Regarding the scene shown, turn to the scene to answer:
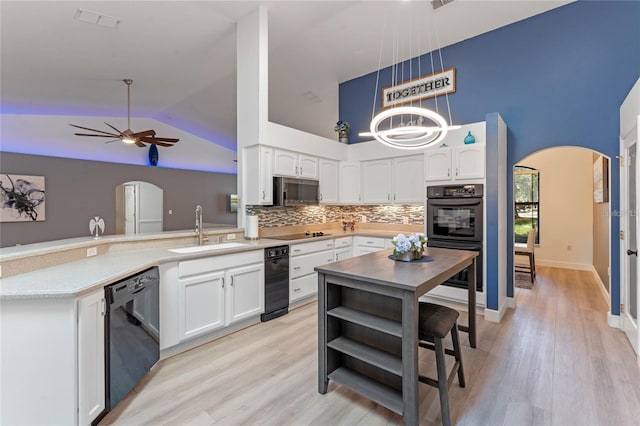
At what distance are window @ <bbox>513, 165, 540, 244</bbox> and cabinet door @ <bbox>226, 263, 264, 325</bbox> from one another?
5769mm

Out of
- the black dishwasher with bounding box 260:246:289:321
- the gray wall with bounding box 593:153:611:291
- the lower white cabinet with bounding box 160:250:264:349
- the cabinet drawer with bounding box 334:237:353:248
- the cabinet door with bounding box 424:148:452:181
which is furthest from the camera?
the cabinet drawer with bounding box 334:237:353:248

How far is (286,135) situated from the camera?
3998 millimetres

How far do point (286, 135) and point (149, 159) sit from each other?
494 centimetres

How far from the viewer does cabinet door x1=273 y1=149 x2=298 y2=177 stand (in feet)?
12.8

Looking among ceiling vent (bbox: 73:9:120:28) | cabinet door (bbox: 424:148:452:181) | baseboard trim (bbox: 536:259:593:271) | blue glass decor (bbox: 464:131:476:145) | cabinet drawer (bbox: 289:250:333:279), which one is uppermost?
ceiling vent (bbox: 73:9:120:28)

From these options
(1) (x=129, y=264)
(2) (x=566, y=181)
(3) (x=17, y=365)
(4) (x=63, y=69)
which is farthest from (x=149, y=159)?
(2) (x=566, y=181)

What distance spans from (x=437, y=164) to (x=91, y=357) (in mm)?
3934

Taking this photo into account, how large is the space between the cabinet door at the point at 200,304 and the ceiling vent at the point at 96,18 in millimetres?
2663

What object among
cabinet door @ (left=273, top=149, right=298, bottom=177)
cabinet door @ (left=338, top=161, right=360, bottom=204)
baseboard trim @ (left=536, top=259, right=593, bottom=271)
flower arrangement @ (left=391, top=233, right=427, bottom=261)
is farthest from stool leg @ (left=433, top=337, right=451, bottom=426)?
baseboard trim @ (left=536, top=259, right=593, bottom=271)

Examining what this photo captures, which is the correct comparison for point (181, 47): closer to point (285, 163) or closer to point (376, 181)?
point (285, 163)

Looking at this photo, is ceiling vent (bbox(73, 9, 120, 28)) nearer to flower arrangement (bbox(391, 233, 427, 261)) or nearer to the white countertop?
the white countertop

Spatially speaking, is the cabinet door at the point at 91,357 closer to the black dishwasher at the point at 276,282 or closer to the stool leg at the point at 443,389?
the black dishwasher at the point at 276,282

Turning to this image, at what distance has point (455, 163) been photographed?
3.79m

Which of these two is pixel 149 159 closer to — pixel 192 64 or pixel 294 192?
pixel 192 64
